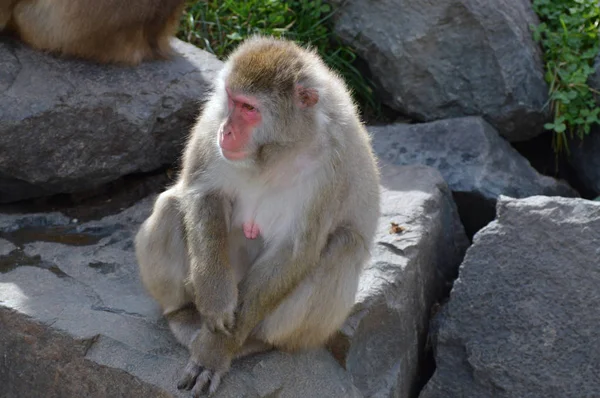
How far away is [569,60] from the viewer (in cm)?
672

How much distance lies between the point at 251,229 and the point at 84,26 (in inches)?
89.6

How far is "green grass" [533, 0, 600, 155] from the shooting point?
21.7 feet

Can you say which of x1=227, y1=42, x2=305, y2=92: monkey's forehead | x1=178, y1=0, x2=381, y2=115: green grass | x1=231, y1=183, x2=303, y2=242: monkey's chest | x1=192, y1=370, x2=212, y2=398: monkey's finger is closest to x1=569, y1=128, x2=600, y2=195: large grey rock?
x1=178, y1=0, x2=381, y2=115: green grass

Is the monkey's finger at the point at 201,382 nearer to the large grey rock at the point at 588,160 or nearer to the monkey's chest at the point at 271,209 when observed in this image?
the monkey's chest at the point at 271,209

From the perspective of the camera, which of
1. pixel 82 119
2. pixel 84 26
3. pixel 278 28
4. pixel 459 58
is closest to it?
pixel 82 119

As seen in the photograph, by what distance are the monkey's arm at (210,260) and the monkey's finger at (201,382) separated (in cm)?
19

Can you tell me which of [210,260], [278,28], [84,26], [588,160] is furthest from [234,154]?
[588,160]

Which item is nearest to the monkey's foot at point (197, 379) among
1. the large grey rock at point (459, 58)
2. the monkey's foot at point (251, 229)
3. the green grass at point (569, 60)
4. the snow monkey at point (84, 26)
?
the monkey's foot at point (251, 229)

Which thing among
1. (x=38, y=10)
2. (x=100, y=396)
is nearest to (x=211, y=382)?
(x=100, y=396)

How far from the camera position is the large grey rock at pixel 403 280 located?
475cm

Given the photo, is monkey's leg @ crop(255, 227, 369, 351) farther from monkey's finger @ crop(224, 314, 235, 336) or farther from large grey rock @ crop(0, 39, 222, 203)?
large grey rock @ crop(0, 39, 222, 203)

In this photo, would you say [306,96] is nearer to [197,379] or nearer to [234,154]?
[234,154]

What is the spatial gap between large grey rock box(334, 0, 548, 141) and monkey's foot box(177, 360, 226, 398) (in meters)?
3.37

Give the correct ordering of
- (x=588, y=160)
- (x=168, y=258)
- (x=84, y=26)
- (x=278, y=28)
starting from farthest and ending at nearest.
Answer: (x=278, y=28)
(x=588, y=160)
(x=84, y=26)
(x=168, y=258)
